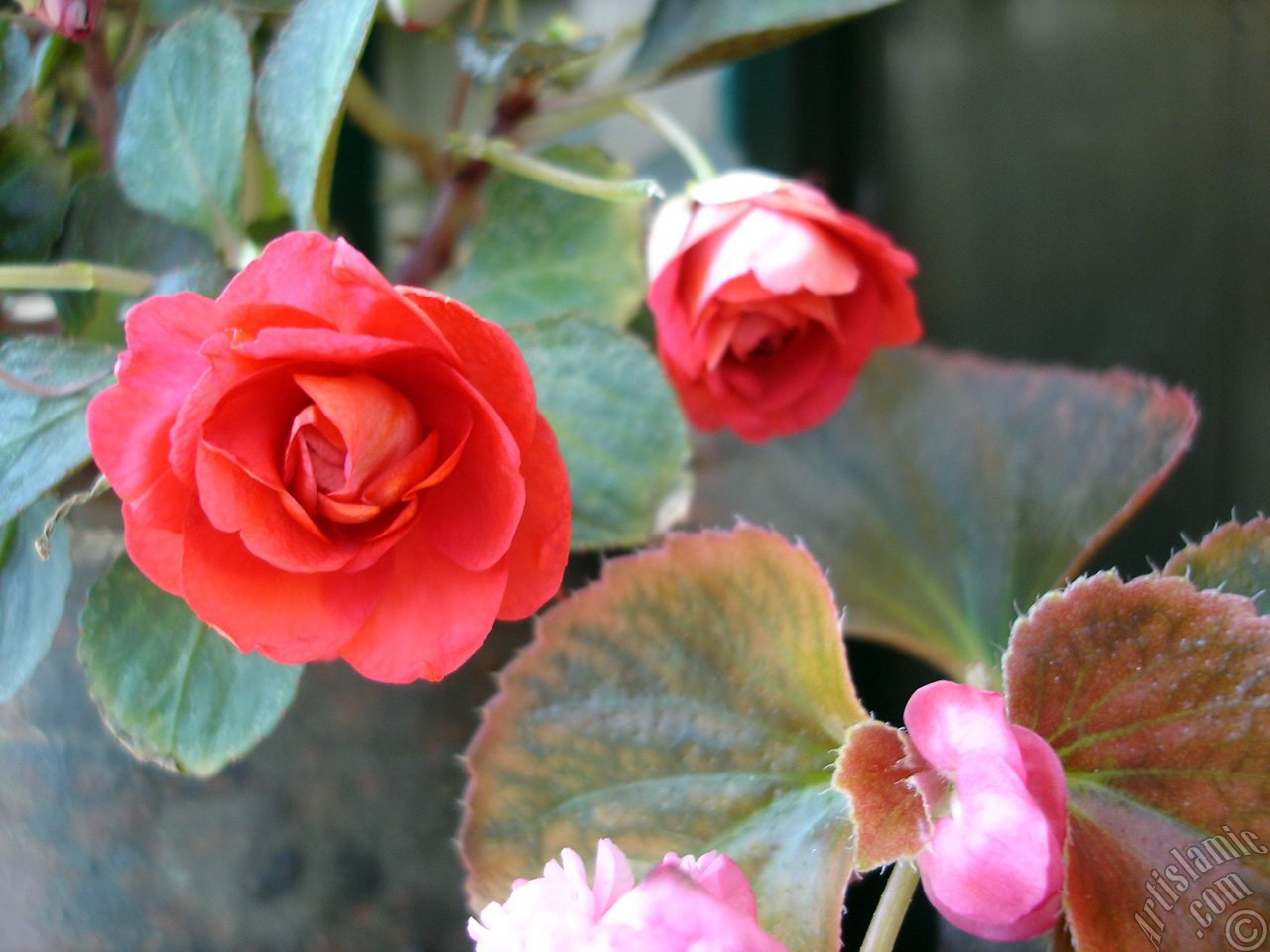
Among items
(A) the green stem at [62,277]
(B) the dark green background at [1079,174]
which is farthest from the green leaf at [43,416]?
(B) the dark green background at [1079,174]

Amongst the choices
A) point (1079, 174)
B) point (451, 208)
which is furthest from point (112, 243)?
point (1079, 174)

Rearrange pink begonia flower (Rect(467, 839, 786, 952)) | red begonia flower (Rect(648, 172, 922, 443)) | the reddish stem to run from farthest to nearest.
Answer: the reddish stem, red begonia flower (Rect(648, 172, 922, 443)), pink begonia flower (Rect(467, 839, 786, 952))

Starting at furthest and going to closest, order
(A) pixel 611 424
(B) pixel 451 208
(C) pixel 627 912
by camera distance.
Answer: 1. (B) pixel 451 208
2. (A) pixel 611 424
3. (C) pixel 627 912

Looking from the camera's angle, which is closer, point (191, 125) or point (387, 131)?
point (191, 125)

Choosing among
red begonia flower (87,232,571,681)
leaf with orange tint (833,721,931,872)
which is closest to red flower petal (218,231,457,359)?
red begonia flower (87,232,571,681)

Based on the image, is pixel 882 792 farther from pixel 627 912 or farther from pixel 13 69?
pixel 13 69

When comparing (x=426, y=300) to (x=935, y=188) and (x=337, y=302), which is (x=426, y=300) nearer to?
(x=337, y=302)

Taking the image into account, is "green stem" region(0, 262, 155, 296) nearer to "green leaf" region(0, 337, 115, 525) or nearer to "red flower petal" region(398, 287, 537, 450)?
"green leaf" region(0, 337, 115, 525)
